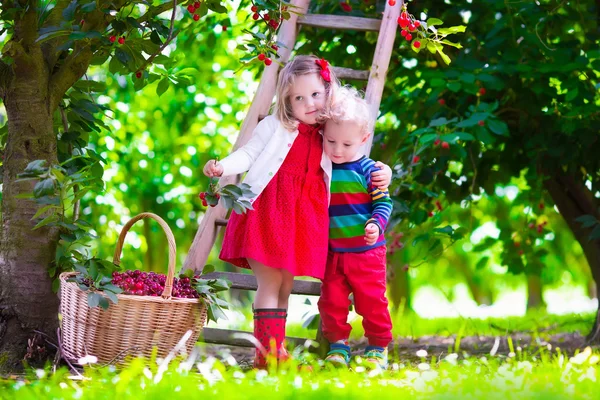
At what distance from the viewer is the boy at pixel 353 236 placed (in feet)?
10.0

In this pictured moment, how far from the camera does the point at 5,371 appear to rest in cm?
273

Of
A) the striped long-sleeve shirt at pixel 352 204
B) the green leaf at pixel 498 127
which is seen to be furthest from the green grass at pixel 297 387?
the green leaf at pixel 498 127

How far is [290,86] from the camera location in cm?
308

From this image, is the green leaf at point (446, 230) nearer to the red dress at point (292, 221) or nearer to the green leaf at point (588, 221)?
the green leaf at point (588, 221)

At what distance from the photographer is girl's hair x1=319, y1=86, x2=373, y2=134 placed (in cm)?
301

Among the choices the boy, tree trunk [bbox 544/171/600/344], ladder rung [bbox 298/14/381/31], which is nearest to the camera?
the boy

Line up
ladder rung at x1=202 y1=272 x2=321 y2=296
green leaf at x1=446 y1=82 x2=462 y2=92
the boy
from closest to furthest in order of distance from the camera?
the boy → ladder rung at x1=202 y1=272 x2=321 y2=296 → green leaf at x1=446 y1=82 x2=462 y2=92

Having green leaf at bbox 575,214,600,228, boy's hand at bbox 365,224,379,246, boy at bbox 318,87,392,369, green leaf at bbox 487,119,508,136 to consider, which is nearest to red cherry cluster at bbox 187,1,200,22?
boy at bbox 318,87,392,369

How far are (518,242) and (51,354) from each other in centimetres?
350

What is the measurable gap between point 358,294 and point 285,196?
0.52 metres

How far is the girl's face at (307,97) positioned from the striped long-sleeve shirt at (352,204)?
10.0 inches

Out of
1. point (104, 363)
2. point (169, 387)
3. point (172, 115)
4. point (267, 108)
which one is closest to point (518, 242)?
point (267, 108)

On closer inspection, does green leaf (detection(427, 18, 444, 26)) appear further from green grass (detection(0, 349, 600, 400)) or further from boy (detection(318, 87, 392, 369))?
green grass (detection(0, 349, 600, 400))

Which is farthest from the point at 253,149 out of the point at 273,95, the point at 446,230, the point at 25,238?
the point at 446,230
